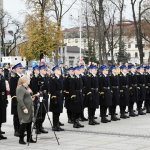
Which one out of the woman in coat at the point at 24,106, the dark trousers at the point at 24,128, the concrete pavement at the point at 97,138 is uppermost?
the woman in coat at the point at 24,106

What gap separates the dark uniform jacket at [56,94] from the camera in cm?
1362

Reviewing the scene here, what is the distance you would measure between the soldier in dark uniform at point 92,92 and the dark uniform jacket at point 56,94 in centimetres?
→ 148

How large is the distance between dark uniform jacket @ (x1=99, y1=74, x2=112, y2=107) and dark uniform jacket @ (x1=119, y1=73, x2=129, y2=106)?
3.52ft

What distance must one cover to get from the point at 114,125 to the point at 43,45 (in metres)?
25.5

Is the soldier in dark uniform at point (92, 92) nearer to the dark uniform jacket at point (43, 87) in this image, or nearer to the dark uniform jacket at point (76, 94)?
the dark uniform jacket at point (76, 94)

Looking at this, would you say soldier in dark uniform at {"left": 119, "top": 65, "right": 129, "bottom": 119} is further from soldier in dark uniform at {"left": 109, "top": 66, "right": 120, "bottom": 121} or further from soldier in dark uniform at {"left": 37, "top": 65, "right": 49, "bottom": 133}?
soldier in dark uniform at {"left": 37, "top": 65, "right": 49, "bottom": 133}

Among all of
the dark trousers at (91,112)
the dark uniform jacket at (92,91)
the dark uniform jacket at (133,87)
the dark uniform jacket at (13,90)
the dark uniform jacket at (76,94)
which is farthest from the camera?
the dark uniform jacket at (133,87)

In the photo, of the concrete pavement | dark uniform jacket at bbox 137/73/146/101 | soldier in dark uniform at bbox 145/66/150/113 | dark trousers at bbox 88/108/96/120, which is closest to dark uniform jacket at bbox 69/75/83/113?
the concrete pavement

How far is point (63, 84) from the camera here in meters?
14.2

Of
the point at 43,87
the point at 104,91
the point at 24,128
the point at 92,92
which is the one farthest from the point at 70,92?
the point at 24,128

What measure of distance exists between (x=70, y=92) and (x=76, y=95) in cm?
21

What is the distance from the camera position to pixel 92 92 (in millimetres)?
15086

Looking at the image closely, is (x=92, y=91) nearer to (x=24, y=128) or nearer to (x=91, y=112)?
(x=91, y=112)

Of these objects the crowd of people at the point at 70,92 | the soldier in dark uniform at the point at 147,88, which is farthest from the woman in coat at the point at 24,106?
the soldier in dark uniform at the point at 147,88
